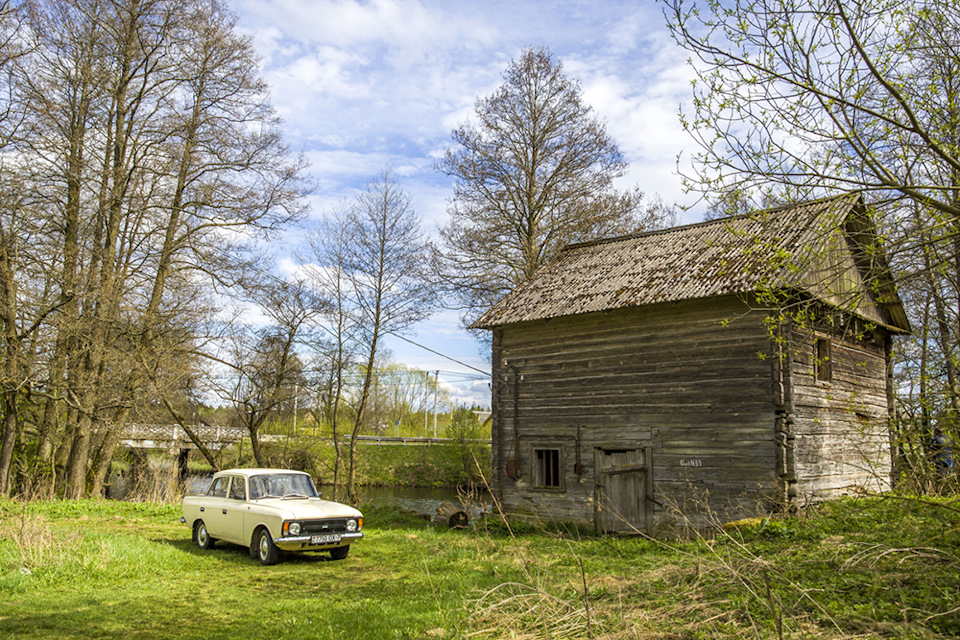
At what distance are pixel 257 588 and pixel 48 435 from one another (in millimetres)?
17362

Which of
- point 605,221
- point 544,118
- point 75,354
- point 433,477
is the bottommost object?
point 433,477

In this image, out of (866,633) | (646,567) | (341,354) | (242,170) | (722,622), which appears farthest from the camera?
(341,354)

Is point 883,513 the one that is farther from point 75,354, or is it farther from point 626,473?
point 75,354

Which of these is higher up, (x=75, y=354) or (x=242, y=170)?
(x=242, y=170)

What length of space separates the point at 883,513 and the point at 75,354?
19497mm

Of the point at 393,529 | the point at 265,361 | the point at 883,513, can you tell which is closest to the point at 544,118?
the point at 265,361

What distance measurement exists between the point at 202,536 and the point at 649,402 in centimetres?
1025

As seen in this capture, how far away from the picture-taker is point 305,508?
12.5 meters

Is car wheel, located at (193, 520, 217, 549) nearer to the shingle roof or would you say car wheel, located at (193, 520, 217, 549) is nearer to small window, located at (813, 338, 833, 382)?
the shingle roof

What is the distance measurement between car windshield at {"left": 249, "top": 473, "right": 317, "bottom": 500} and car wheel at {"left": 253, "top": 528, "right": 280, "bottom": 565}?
1041 millimetres

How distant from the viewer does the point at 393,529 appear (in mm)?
17859

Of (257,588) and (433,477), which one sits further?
(433,477)

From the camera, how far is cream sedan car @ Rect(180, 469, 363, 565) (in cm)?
1194

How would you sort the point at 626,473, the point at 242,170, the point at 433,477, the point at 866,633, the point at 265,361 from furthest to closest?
the point at 433,477 < the point at 265,361 < the point at 242,170 < the point at 626,473 < the point at 866,633
